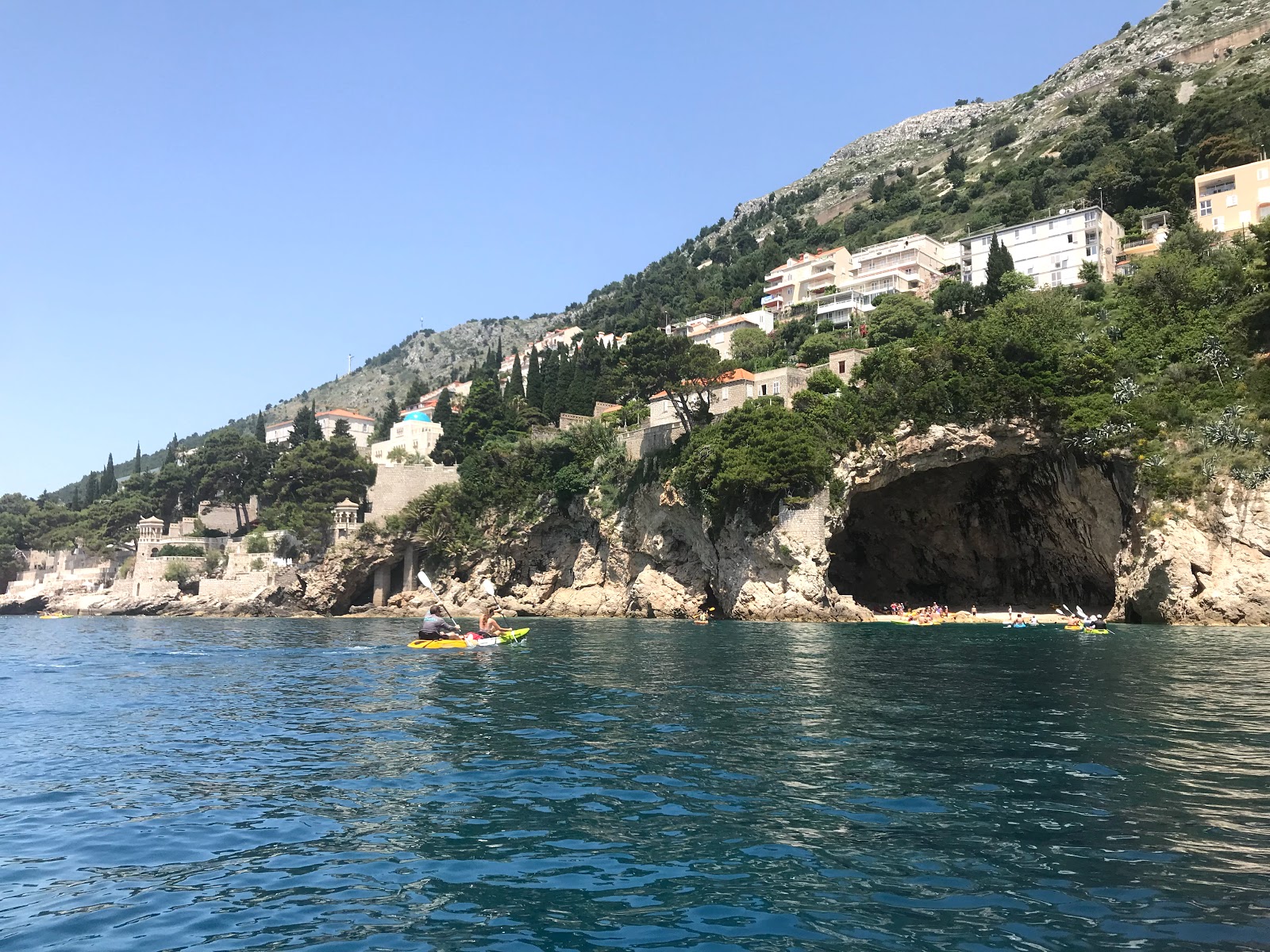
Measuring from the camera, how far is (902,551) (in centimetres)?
5469

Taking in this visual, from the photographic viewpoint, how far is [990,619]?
43062mm

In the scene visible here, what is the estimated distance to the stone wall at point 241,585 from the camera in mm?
68062

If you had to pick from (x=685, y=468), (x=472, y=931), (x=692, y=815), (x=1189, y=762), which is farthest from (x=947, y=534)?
(x=472, y=931)

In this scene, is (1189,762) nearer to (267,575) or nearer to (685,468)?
(685,468)

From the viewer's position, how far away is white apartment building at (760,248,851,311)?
3455 inches

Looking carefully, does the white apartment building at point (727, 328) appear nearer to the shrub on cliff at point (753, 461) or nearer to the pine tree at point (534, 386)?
the pine tree at point (534, 386)

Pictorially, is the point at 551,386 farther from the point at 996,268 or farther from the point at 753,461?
the point at 753,461

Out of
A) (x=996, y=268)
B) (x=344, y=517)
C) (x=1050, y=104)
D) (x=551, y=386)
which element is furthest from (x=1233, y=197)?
(x=1050, y=104)

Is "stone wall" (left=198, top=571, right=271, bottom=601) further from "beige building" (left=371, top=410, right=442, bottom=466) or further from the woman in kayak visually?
the woman in kayak

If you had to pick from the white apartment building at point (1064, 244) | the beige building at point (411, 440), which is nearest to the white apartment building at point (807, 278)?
the white apartment building at point (1064, 244)

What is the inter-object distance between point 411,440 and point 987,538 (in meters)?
61.0

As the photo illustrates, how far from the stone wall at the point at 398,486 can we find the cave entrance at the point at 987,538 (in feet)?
96.8

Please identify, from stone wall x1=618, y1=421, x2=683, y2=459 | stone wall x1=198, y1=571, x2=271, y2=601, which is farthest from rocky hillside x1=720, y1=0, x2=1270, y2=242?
stone wall x1=198, y1=571, x2=271, y2=601

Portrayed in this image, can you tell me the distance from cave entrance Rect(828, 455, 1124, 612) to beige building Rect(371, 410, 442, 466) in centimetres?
5001
